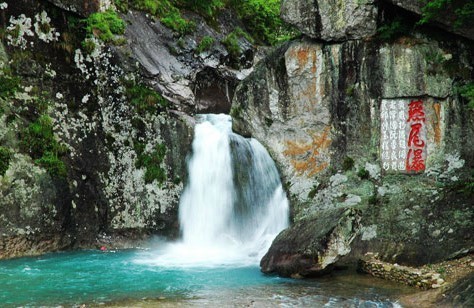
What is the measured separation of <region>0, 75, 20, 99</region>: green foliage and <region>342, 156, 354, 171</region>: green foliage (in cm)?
973

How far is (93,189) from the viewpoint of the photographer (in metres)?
15.1

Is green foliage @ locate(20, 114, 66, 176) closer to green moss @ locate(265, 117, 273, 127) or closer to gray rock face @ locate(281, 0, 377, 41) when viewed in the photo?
green moss @ locate(265, 117, 273, 127)

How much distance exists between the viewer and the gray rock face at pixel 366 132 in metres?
12.4

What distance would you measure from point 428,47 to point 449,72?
0.86 metres

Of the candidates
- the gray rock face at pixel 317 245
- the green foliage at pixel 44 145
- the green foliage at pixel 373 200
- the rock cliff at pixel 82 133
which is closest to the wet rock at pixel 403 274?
the gray rock face at pixel 317 245

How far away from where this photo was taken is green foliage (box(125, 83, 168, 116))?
16188 millimetres

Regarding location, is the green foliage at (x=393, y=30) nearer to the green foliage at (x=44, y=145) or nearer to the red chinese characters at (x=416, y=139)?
the red chinese characters at (x=416, y=139)

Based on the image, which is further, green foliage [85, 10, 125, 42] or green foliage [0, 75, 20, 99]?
green foliage [85, 10, 125, 42]

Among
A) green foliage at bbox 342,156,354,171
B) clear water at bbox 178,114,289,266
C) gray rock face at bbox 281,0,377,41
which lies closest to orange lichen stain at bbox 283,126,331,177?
green foliage at bbox 342,156,354,171

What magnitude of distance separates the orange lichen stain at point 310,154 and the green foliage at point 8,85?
27.1 feet

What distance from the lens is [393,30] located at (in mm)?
13156

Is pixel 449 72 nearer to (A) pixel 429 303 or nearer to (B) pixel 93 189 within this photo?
(A) pixel 429 303

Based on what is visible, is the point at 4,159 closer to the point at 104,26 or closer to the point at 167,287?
the point at 104,26

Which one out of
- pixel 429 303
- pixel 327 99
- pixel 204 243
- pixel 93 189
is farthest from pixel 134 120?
pixel 429 303
